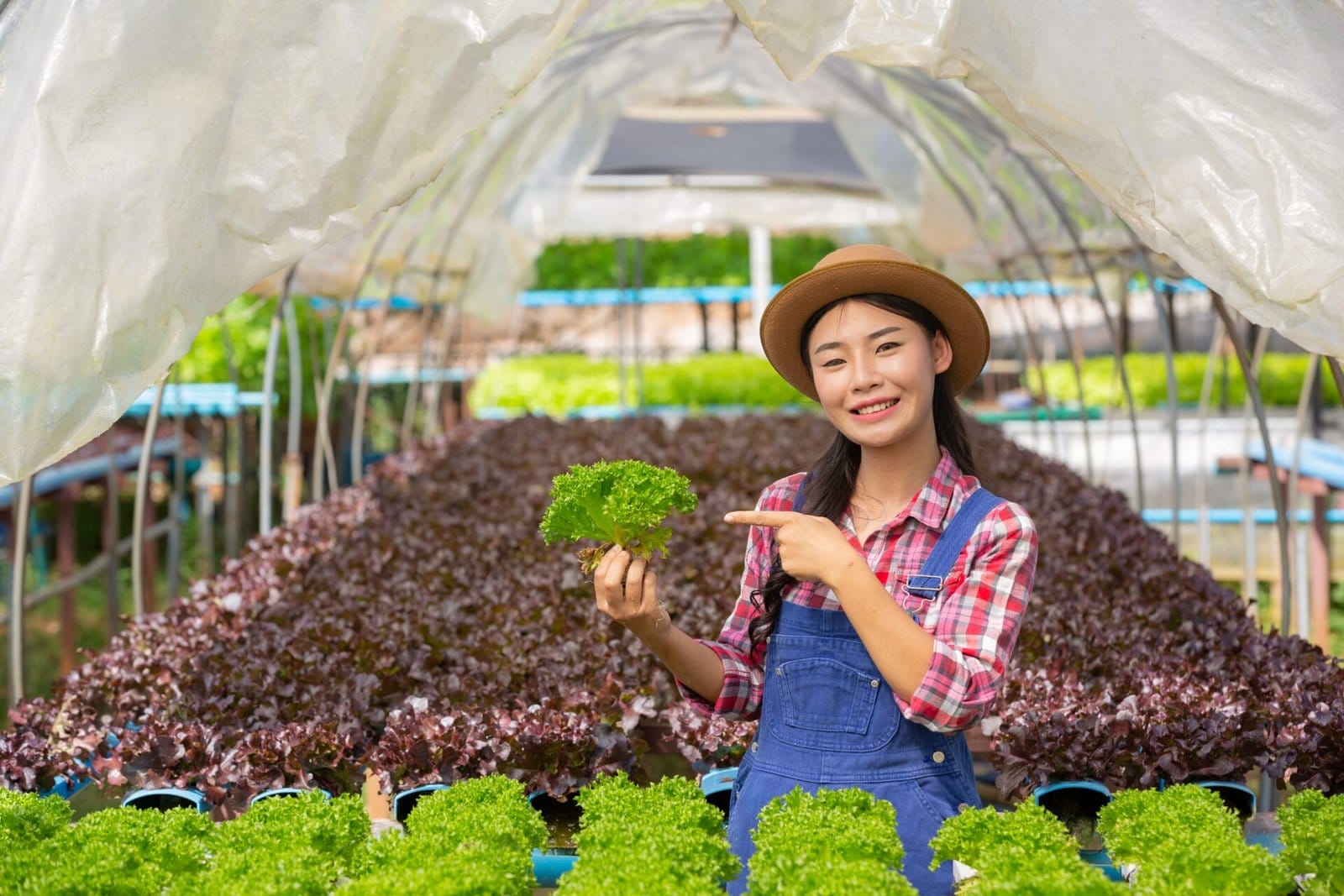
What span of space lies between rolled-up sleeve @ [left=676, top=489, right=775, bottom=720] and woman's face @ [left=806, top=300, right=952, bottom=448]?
244 mm

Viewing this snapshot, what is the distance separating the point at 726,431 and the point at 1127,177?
664 cm

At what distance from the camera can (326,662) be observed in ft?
12.1

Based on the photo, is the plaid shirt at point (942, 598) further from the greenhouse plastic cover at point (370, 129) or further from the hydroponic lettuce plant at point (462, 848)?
the greenhouse plastic cover at point (370, 129)

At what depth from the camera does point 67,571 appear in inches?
354

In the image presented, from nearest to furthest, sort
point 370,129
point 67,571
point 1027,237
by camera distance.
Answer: point 370,129 < point 1027,237 < point 67,571

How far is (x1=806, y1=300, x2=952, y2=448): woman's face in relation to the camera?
2199 millimetres

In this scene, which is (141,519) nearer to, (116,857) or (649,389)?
(116,857)

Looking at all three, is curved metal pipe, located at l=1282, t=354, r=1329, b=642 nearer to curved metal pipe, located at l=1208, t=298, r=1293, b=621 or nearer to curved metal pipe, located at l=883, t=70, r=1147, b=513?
curved metal pipe, located at l=1208, t=298, r=1293, b=621

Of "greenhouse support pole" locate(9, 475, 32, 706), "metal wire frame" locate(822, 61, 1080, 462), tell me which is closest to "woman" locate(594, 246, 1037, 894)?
"greenhouse support pole" locate(9, 475, 32, 706)

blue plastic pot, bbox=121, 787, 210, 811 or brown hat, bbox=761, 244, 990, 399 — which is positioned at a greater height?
brown hat, bbox=761, 244, 990, 399

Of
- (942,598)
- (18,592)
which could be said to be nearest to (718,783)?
(942,598)

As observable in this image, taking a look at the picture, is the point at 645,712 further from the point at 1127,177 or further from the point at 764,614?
the point at 1127,177

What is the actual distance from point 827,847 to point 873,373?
30.4 inches

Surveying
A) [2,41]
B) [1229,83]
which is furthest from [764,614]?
[2,41]
